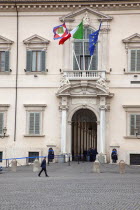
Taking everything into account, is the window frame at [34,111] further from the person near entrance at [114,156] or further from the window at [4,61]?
the person near entrance at [114,156]

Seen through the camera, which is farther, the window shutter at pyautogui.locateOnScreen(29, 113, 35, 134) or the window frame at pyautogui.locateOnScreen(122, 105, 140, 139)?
the window shutter at pyautogui.locateOnScreen(29, 113, 35, 134)

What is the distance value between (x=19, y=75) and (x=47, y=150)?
6.48 meters

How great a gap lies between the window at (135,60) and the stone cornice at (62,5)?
350 cm

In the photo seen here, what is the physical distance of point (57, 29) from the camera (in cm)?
3847

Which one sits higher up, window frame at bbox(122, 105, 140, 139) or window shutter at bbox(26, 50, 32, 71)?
window shutter at bbox(26, 50, 32, 71)

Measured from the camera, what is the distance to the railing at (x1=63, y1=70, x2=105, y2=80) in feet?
128

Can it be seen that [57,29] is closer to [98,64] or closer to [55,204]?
[98,64]

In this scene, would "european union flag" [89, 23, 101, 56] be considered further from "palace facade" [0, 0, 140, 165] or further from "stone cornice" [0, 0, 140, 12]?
"stone cornice" [0, 0, 140, 12]

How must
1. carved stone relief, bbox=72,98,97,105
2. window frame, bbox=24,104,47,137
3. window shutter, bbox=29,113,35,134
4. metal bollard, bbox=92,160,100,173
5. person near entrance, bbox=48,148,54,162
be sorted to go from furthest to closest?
1. window shutter, bbox=29,113,35,134
2. window frame, bbox=24,104,47,137
3. carved stone relief, bbox=72,98,97,105
4. person near entrance, bbox=48,148,54,162
5. metal bollard, bbox=92,160,100,173

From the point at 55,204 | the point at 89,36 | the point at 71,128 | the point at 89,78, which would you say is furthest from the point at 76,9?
the point at 55,204

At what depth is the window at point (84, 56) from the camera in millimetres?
39781

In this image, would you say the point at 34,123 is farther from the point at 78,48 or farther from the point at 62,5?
the point at 62,5

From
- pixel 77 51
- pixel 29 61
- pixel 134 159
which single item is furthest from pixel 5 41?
pixel 134 159

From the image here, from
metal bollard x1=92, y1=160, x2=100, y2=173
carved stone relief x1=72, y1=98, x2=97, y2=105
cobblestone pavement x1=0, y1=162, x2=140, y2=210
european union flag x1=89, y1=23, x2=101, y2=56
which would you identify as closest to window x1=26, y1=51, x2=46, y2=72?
carved stone relief x1=72, y1=98, x2=97, y2=105
